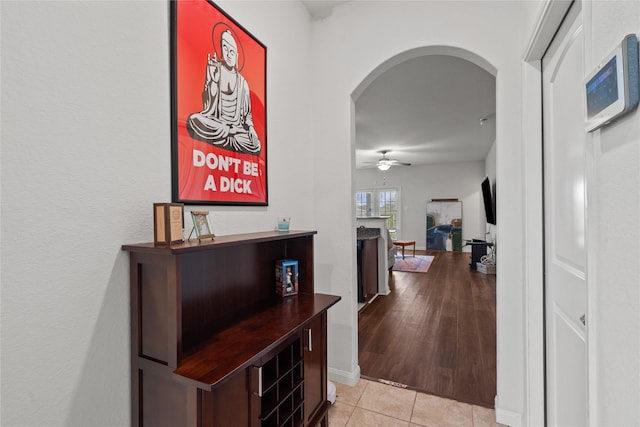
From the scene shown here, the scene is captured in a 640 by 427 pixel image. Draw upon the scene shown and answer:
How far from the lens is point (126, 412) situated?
3.43 ft

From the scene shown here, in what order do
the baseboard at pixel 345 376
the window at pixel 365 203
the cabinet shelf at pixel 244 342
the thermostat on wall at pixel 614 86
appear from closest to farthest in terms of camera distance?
the thermostat on wall at pixel 614 86, the cabinet shelf at pixel 244 342, the baseboard at pixel 345 376, the window at pixel 365 203

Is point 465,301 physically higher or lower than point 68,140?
lower

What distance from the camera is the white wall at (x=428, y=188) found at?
331 inches

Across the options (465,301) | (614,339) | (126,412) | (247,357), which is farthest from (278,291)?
(465,301)

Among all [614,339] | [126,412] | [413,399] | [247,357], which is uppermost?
[614,339]

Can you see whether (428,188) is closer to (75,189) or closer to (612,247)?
(612,247)

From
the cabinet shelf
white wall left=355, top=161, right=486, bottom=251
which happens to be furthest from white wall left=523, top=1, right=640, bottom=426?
white wall left=355, top=161, right=486, bottom=251

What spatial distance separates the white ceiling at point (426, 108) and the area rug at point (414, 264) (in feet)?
8.92

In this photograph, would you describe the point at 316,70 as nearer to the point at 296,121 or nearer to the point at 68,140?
the point at 296,121

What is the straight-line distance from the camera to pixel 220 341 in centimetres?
113

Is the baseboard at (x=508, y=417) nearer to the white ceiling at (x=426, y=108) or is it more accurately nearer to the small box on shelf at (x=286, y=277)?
the small box on shelf at (x=286, y=277)

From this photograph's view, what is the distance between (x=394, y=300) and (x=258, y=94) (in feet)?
11.1

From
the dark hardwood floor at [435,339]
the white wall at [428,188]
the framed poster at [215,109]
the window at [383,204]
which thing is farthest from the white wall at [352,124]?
the window at [383,204]

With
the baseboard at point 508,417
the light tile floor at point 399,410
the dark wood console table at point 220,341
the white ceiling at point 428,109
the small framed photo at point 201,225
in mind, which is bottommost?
the light tile floor at point 399,410
